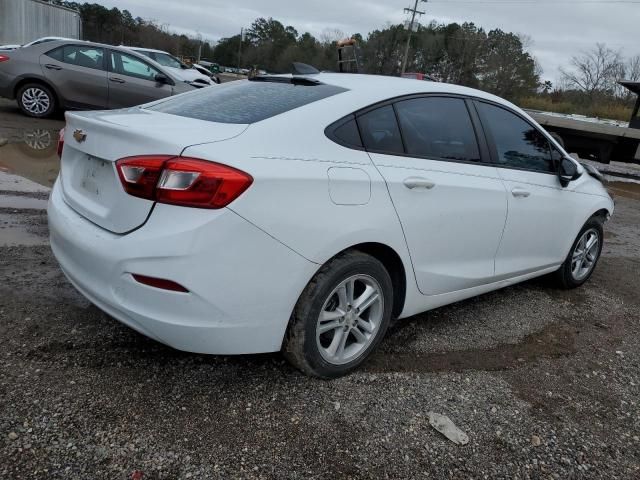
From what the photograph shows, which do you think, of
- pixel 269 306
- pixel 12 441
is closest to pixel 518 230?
pixel 269 306

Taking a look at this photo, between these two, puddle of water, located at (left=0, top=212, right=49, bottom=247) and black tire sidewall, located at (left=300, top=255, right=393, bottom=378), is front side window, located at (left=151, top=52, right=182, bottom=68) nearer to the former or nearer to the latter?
puddle of water, located at (left=0, top=212, right=49, bottom=247)

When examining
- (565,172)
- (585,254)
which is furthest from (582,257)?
(565,172)

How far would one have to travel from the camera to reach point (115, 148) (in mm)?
2408

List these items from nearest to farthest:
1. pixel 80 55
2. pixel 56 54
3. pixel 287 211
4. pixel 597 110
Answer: pixel 287 211 → pixel 56 54 → pixel 80 55 → pixel 597 110

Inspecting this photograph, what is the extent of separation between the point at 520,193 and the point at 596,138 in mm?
9548

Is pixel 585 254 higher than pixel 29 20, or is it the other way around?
pixel 29 20

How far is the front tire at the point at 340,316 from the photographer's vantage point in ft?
8.30

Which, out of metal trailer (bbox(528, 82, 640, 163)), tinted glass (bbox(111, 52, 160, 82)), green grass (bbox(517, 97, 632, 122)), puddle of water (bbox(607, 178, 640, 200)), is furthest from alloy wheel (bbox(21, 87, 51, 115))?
green grass (bbox(517, 97, 632, 122))

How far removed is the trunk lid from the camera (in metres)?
2.29

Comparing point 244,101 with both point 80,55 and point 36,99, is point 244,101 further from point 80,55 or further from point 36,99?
point 36,99

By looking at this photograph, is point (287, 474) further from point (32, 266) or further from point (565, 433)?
point (32, 266)

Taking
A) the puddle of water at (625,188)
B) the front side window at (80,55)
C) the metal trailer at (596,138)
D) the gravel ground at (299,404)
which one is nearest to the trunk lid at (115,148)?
the gravel ground at (299,404)

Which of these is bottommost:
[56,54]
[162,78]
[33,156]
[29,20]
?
[33,156]

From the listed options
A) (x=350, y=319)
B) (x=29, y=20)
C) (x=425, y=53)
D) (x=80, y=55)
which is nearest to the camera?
(x=350, y=319)
